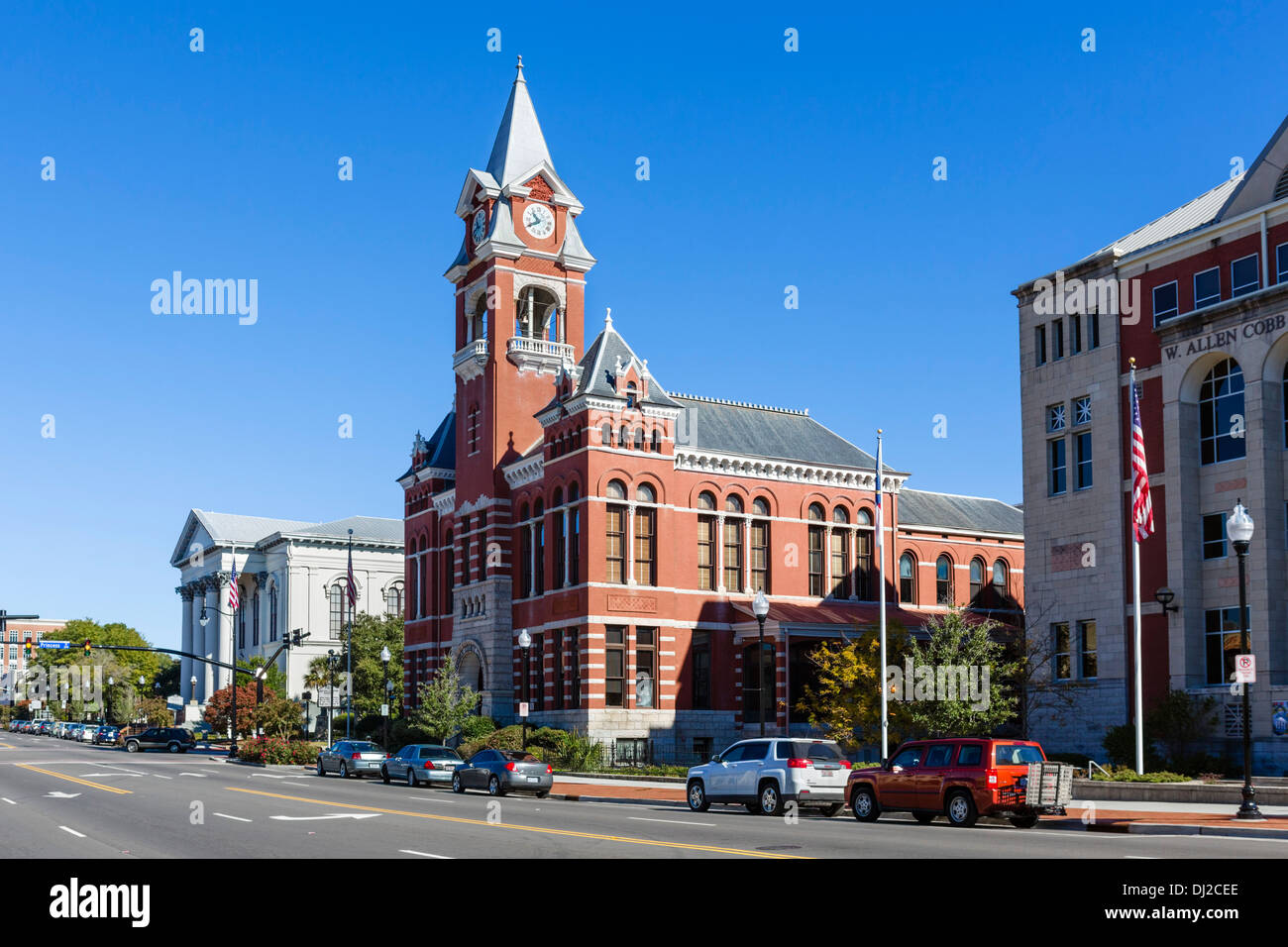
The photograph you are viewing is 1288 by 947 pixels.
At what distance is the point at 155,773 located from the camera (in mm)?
48094

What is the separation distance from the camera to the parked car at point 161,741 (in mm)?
81125

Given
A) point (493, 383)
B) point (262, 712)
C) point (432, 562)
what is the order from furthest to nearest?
point (262, 712) → point (432, 562) → point (493, 383)

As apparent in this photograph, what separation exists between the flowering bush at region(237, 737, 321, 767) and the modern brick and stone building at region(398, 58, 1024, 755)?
8385 millimetres

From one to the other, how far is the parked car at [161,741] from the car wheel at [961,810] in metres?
66.0

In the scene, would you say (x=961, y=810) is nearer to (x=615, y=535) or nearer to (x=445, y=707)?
Result: (x=615, y=535)

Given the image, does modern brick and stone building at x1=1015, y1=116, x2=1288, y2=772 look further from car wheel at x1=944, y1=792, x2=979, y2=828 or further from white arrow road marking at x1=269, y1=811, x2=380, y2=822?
white arrow road marking at x1=269, y1=811, x2=380, y2=822

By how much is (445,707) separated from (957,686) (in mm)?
27666

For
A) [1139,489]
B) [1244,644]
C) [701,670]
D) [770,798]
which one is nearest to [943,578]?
[701,670]

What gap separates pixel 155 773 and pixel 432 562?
996 inches

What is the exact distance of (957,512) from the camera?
236ft

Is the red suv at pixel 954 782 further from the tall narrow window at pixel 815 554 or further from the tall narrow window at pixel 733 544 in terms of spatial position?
the tall narrow window at pixel 815 554
